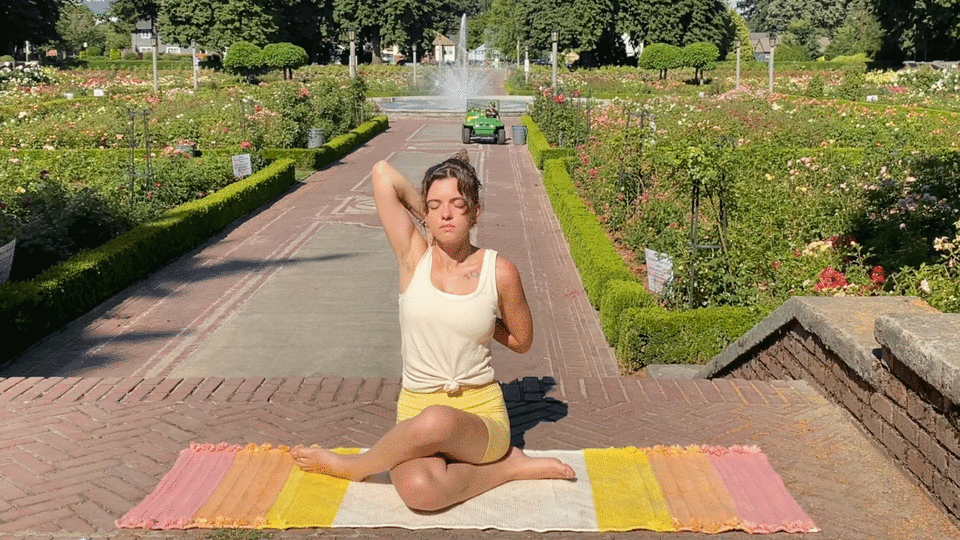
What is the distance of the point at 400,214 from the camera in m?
3.97

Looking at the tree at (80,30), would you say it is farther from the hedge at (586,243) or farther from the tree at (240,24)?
the hedge at (586,243)

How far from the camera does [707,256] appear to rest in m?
8.67

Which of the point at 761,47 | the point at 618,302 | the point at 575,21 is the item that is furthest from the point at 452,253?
the point at 761,47

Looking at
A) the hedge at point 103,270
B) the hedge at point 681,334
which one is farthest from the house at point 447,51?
the hedge at point 681,334

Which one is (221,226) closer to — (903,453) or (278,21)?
(903,453)

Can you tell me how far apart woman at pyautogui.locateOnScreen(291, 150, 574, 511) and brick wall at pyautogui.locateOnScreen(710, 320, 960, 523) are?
1392mm

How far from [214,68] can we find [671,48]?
2927cm

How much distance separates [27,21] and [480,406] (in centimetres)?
5562

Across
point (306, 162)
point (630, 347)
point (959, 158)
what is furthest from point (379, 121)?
point (630, 347)

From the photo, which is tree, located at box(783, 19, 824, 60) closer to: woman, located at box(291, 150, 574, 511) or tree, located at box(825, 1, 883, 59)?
tree, located at box(825, 1, 883, 59)

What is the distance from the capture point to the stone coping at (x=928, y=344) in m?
3.49

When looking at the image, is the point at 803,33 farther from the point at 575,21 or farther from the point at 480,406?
the point at 480,406

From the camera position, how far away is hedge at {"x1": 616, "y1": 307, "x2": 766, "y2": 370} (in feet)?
24.6

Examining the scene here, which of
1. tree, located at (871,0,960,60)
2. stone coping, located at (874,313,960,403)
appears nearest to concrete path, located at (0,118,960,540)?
stone coping, located at (874,313,960,403)
